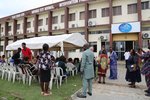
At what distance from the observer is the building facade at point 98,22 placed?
965 inches

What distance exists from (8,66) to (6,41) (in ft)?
113

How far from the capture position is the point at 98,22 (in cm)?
2861

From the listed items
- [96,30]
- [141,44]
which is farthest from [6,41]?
[141,44]

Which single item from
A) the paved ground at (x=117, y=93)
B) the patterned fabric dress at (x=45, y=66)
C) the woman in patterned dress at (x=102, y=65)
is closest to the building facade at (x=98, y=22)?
the woman in patterned dress at (x=102, y=65)

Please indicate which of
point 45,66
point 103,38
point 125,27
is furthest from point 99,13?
point 45,66

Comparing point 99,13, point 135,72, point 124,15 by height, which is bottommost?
point 135,72

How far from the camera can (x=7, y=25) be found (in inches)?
1796

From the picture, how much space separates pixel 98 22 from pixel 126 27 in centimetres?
473

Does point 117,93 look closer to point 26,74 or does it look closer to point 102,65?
point 102,65

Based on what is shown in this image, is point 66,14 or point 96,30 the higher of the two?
point 66,14

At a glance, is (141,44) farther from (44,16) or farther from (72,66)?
(44,16)

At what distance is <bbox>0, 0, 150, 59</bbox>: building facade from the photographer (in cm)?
2452

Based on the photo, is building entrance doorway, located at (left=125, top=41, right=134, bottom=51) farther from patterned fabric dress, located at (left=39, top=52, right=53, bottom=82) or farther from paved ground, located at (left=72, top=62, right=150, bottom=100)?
patterned fabric dress, located at (left=39, top=52, right=53, bottom=82)

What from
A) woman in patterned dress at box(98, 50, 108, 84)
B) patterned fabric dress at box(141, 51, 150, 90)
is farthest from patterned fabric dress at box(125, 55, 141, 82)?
woman in patterned dress at box(98, 50, 108, 84)
